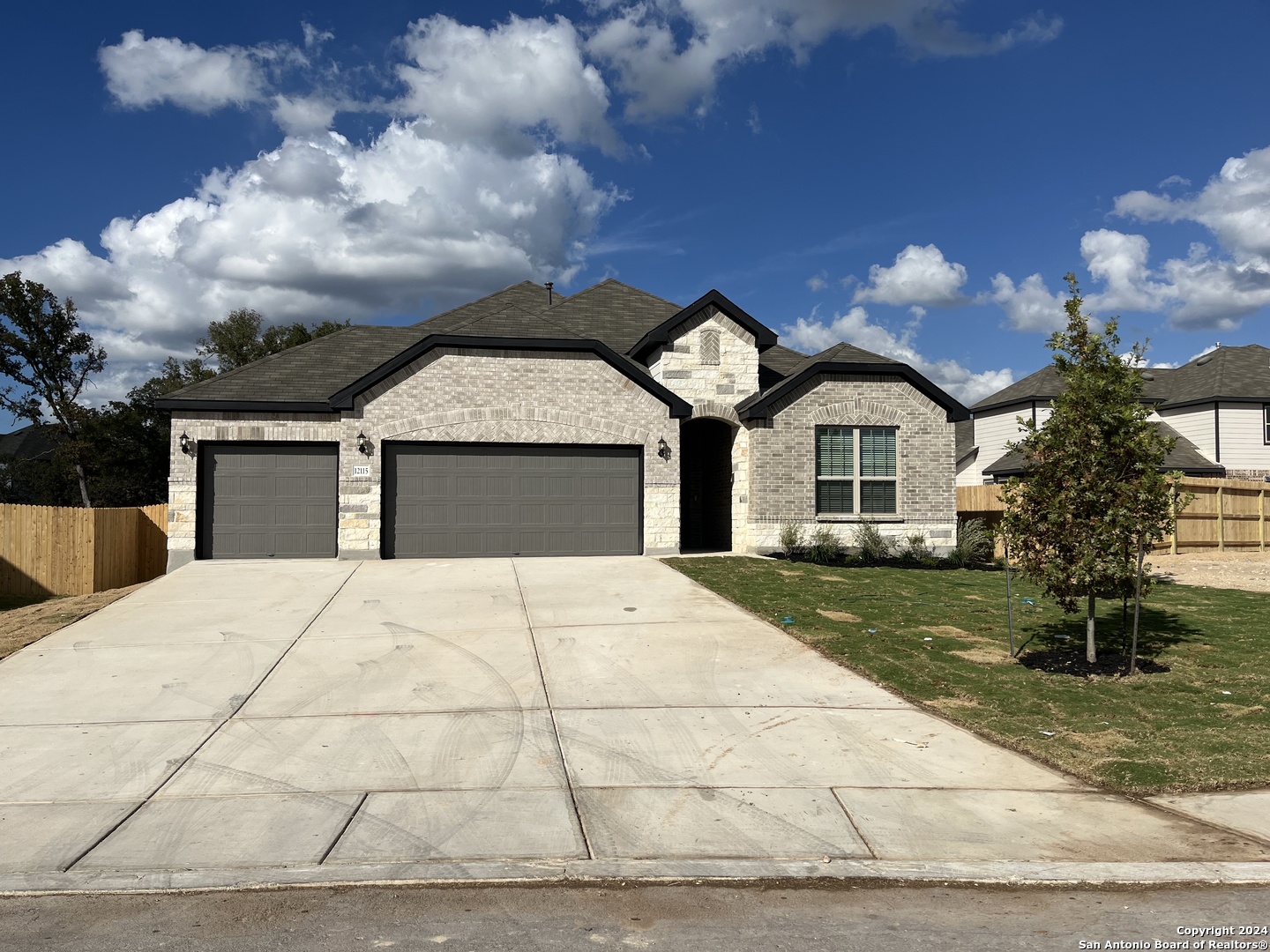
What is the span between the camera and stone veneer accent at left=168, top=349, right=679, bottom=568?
18.2m

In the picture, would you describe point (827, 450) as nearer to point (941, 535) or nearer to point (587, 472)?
point (941, 535)

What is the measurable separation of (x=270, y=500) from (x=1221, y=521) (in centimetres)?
2557

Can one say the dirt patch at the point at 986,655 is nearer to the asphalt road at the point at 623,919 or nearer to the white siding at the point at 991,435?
the asphalt road at the point at 623,919

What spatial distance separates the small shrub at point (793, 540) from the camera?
19469 millimetres

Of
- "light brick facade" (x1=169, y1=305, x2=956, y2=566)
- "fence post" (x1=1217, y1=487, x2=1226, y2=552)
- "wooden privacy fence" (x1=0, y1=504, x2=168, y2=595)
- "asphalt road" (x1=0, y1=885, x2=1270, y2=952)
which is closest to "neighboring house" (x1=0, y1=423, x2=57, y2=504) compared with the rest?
"wooden privacy fence" (x1=0, y1=504, x2=168, y2=595)

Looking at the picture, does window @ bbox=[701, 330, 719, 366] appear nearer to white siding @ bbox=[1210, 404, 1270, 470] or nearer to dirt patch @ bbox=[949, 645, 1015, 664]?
dirt patch @ bbox=[949, 645, 1015, 664]

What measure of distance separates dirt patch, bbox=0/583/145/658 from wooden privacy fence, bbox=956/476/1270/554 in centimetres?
2100

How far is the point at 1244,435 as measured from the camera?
107 feet

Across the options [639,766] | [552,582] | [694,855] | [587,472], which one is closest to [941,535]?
[587,472]

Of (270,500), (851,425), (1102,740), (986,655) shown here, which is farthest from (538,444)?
(1102,740)

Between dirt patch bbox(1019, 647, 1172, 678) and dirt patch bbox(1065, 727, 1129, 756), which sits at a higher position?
dirt patch bbox(1019, 647, 1172, 678)

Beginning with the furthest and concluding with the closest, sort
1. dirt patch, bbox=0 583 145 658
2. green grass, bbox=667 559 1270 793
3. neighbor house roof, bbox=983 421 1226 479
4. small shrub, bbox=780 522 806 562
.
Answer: neighbor house roof, bbox=983 421 1226 479
small shrub, bbox=780 522 806 562
dirt patch, bbox=0 583 145 658
green grass, bbox=667 559 1270 793

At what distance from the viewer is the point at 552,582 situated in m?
15.3

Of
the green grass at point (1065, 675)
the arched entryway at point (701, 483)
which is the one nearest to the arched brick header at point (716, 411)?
the arched entryway at point (701, 483)
